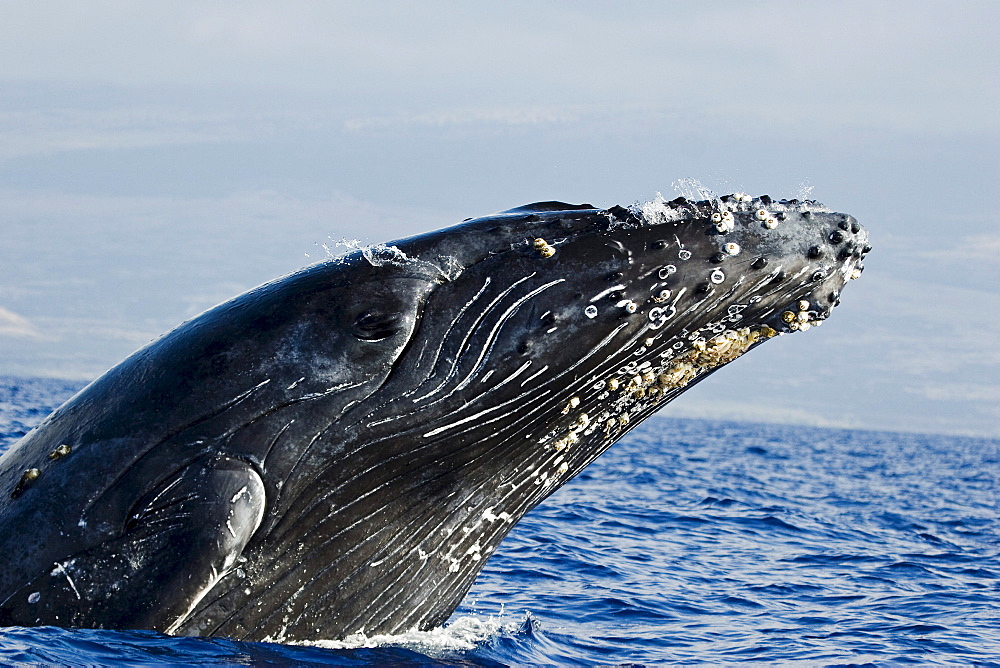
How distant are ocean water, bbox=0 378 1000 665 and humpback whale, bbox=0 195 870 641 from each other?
396 mm

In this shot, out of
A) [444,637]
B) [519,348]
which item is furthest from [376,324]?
[444,637]

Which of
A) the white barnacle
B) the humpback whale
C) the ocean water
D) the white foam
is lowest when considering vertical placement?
the ocean water

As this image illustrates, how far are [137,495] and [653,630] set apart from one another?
22.1ft

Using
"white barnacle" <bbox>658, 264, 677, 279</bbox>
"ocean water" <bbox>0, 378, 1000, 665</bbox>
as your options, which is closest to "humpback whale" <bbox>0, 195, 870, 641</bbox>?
"white barnacle" <bbox>658, 264, 677, 279</bbox>

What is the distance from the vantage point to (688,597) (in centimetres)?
1357

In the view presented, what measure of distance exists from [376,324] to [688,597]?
870 centimetres

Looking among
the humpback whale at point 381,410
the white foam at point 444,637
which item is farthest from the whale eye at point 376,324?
the white foam at point 444,637

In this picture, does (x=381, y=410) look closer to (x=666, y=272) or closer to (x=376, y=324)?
(x=376, y=324)

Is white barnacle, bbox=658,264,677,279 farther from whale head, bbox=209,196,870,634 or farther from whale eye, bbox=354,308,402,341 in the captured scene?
whale eye, bbox=354,308,402,341

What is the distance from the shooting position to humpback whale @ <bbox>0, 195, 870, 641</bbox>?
5668 millimetres

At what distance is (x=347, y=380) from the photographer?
5988 millimetres

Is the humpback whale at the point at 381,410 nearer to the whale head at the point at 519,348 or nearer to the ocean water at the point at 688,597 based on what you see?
the whale head at the point at 519,348

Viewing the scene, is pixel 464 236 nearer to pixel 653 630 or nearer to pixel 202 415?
pixel 202 415

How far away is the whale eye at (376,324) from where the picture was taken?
6.03 metres
